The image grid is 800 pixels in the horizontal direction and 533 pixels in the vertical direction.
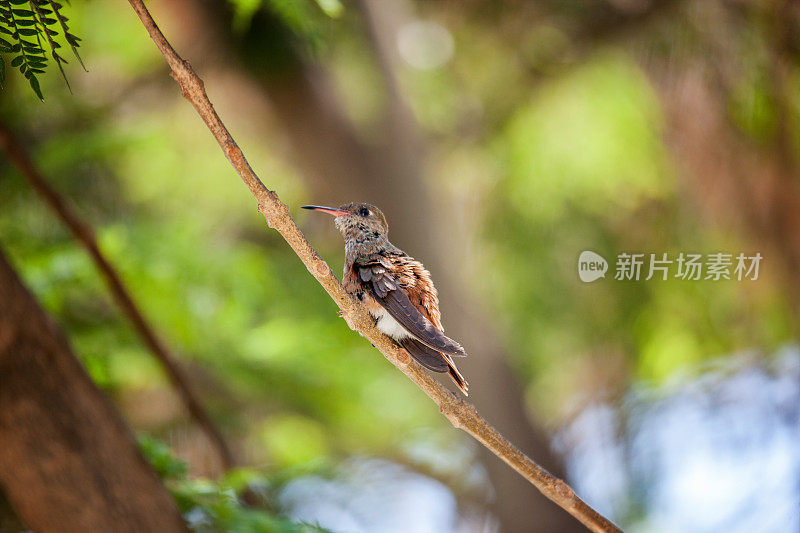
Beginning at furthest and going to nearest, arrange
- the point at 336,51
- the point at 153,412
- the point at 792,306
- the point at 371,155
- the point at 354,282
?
the point at 153,412 → the point at 792,306 → the point at 336,51 → the point at 371,155 → the point at 354,282

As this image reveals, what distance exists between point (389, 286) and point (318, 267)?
29cm

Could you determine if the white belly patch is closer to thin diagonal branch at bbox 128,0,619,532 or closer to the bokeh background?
thin diagonal branch at bbox 128,0,619,532

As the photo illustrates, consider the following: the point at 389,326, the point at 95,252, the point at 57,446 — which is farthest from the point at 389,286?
the point at 57,446

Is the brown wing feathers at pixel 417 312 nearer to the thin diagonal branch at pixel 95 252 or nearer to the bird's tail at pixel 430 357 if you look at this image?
the bird's tail at pixel 430 357

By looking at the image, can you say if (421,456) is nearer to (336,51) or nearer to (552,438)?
(552,438)

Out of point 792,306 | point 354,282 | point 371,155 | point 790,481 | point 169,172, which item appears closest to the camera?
point 354,282

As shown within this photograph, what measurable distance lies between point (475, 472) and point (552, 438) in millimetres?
1051

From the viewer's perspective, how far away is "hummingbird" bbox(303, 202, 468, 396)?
5.11 ft

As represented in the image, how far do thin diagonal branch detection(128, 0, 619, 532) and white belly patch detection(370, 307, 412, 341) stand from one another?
0.29 feet

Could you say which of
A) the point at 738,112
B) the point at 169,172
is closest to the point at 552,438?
the point at 738,112

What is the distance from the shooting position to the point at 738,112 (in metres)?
5.31

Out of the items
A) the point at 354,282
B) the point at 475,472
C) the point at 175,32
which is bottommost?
the point at 354,282

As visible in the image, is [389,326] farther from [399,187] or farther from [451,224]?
[451,224]

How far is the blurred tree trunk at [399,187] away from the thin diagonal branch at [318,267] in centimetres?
235
